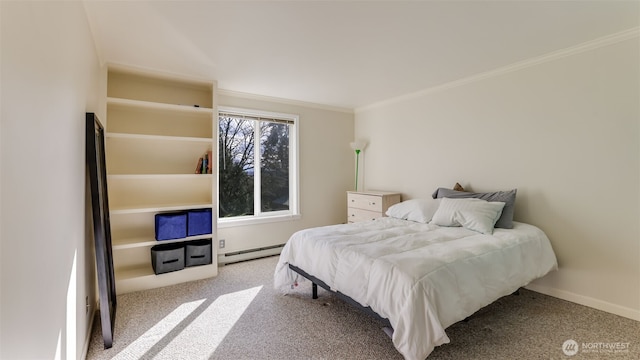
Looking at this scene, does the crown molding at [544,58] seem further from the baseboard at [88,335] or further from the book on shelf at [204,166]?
the baseboard at [88,335]

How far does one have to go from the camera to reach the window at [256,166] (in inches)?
150

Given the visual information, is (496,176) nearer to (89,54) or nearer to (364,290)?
(364,290)

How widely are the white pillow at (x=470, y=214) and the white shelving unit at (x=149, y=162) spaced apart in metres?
2.51

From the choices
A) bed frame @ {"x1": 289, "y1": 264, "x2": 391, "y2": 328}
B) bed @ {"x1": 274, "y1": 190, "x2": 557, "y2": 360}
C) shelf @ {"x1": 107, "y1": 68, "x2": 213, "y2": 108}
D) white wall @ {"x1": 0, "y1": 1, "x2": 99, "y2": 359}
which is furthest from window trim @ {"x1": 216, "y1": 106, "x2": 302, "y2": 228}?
white wall @ {"x1": 0, "y1": 1, "x2": 99, "y2": 359}

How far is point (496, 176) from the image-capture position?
307 cm

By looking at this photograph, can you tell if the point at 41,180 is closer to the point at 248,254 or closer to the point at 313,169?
the point at 248,254

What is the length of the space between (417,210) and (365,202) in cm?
109

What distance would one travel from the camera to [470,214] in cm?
264

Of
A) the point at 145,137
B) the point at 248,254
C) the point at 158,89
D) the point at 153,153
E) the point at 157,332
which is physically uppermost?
the point at 158,89

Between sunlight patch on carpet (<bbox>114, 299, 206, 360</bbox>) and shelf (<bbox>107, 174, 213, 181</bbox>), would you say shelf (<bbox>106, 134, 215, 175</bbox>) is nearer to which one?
shelf (<bbox>107, 174, 213, 181</bbox>)

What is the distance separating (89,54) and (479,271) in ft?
10.6

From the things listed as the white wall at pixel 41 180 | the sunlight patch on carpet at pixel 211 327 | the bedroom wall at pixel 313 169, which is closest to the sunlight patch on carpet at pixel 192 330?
the sunlight patch on carpet at pixel 211 327

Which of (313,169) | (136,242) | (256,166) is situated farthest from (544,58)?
(136,242)

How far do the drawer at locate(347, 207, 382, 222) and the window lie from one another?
85 cm
